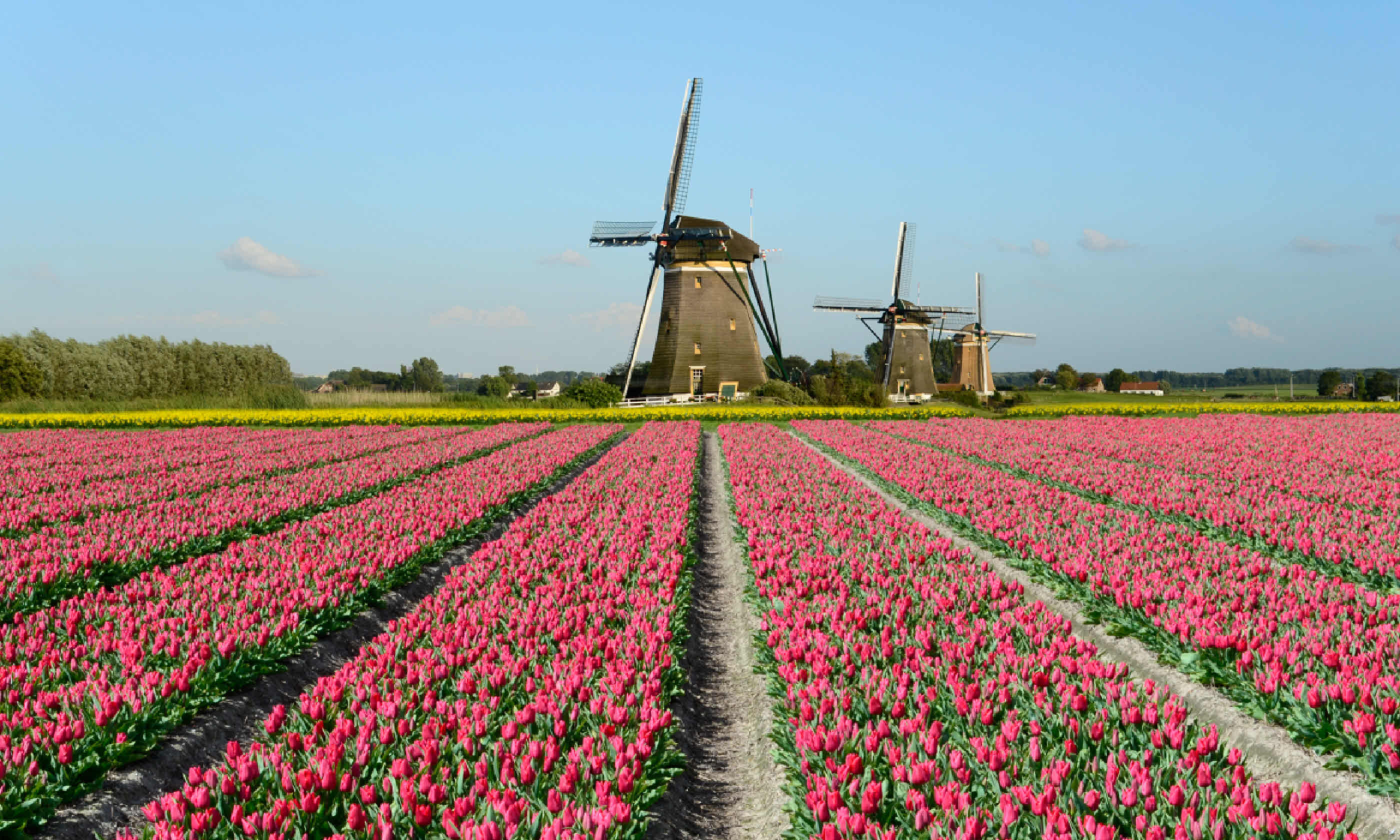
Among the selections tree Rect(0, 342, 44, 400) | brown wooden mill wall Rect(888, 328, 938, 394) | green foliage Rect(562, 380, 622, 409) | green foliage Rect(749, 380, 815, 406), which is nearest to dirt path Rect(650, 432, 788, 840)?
green foliage Rect(562, 380, 622, 409)

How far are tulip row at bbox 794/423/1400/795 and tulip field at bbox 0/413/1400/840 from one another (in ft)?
0.13

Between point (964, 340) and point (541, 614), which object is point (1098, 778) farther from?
point (964, 340)

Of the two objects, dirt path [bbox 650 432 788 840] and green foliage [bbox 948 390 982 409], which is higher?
green foliage [bbox 948 390 982 409]

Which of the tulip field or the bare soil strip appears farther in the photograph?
the bare soil strip

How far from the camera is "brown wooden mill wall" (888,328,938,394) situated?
228ft

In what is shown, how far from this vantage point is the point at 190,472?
1902 centimetres

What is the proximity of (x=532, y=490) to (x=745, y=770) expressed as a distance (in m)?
11.9

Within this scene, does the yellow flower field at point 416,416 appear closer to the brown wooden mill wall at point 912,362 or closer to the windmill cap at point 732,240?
the windmill cap at point 732,240

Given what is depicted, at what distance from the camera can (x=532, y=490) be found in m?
17.1

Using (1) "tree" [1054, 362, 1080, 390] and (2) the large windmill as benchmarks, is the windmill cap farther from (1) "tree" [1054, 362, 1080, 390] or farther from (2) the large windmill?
(1) "tree" [1054, 362, 1080, 390]

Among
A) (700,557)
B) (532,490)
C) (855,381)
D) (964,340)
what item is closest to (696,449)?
(532,490)

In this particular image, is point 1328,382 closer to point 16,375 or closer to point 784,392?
point 784,392

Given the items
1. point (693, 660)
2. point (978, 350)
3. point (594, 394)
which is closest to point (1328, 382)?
point (978, 350)

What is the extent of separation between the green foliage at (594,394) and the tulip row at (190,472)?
50.9 feet
